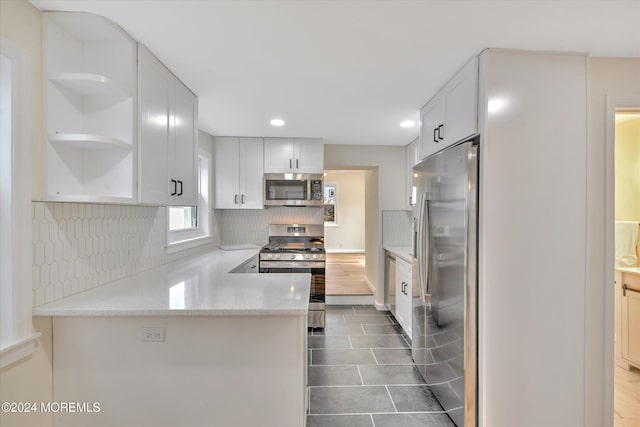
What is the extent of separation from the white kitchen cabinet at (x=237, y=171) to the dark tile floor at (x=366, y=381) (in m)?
1.82

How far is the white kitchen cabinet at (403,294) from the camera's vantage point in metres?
3.21

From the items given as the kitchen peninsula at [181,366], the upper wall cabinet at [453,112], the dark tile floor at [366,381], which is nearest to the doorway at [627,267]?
the dark tile floor at [366,381]

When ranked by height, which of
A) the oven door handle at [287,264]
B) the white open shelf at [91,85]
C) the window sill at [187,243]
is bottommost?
the oven door handle at [287,264]

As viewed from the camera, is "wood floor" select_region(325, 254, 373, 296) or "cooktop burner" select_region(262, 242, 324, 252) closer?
"cooktop burner" select_region(262, 242, 324, 252)

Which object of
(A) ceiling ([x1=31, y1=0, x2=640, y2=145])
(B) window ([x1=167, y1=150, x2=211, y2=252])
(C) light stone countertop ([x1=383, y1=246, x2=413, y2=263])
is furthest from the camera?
(C) light stone countertop ([x1=383, y1=246, x2=413, y2=263])

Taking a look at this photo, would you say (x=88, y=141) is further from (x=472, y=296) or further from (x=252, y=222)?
(x=252, y=222)

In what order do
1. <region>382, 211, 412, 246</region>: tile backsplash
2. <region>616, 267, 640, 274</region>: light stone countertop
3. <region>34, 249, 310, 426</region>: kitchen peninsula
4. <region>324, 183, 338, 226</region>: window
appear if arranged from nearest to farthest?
<region>34, 249, 310, 426</region>: kitchen peninsula
<region>616, 267, 640, 274</region>: light stone countertop
<region>382, 211, 412, 246</region>: tile backsplash
<region>324, 183, 338, 226</region>: window

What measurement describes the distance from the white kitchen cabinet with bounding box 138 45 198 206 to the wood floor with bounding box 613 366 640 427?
130 inches

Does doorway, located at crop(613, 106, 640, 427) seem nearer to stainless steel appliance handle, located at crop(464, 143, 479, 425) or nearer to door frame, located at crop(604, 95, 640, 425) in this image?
door frame, located at crop(604, 95, 640, 425)

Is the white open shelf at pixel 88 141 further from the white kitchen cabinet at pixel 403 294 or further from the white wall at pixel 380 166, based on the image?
the white wall at pixel 380 166

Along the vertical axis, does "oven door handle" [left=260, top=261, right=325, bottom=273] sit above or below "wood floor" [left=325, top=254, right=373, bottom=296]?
above

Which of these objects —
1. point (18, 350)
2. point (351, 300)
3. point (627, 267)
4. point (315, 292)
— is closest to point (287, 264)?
point (315, 292)

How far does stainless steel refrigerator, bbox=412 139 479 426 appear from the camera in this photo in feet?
5.74

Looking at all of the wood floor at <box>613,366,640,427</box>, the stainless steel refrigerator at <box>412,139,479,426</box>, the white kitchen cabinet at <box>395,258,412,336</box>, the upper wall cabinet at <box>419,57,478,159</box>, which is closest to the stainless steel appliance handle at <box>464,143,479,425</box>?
the stainless steel refrigerator at <box>412,139,479,426</box>
